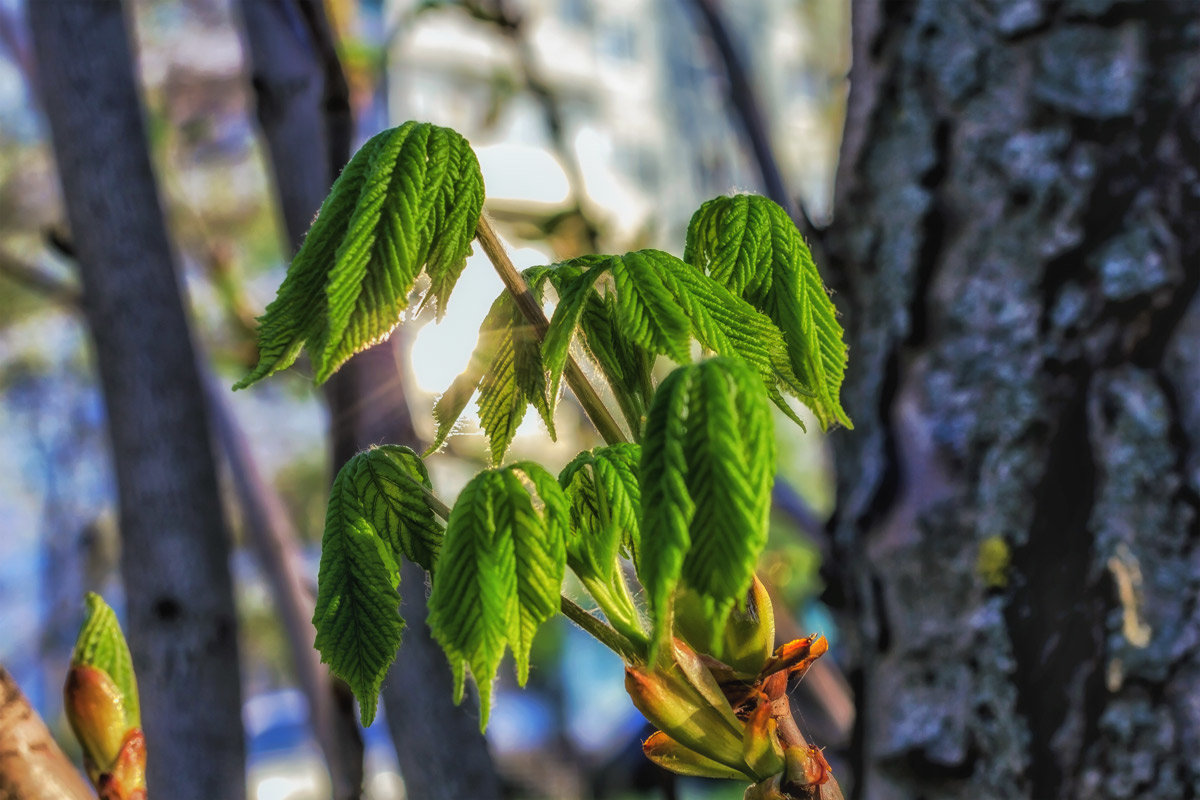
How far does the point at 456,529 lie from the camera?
1.73 feet

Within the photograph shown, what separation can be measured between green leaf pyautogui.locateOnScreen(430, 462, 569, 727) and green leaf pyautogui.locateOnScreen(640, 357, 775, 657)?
0.06m

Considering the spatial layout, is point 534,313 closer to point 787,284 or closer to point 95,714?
point 787,284

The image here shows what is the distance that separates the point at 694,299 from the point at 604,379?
0.12m

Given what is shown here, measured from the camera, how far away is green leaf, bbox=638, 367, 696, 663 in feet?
1.47

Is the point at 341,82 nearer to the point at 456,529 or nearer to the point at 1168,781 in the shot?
the point at 456,529

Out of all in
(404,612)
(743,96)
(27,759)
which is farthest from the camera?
(743,96)

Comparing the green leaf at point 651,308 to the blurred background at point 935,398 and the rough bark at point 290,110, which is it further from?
the rough bark at point 290,110

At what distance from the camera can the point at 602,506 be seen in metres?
0.56

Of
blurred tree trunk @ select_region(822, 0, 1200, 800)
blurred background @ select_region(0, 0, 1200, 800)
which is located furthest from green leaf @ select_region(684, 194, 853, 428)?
blurred tree trunk @ select_region(822, 0, 1200, 800)

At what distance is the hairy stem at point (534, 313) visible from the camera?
1.93ft

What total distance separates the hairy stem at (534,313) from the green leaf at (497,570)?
85mm

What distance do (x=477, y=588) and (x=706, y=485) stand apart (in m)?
0.14

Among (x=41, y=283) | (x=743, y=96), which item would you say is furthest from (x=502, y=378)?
(x=743, y=96)

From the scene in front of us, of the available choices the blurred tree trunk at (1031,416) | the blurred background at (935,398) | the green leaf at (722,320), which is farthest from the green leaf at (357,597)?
the blurred tree trunk at (1031,416)
